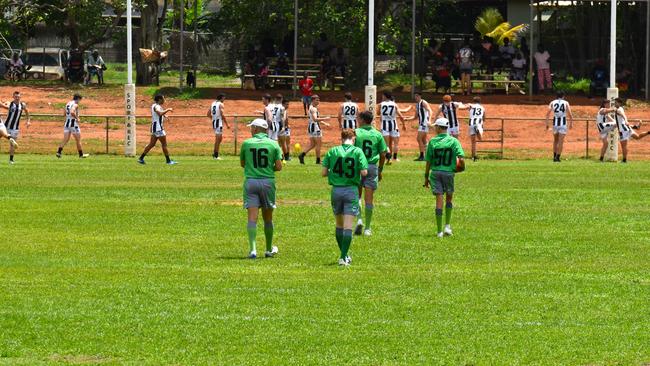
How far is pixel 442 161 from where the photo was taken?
22.8 metres

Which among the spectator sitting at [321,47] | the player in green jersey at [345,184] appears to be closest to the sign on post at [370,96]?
the spectator sitting at [321,47]

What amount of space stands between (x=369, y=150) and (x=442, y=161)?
1.15 metres

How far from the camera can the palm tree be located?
65.3 metres

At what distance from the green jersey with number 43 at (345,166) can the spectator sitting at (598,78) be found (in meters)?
39.0

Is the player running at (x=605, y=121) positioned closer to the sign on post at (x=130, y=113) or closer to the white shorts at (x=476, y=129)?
the white shorts at (x=476, y=129)

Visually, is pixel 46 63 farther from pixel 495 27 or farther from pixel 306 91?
pixel 495 27

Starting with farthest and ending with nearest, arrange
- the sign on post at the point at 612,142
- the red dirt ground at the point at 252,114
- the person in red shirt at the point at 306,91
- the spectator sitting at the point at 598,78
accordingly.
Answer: the spectator sitting at the point at 598,78, the person in red shirt at the point at 306,91, the red dirt ground at the point at 252,114, the sign on post at the point at 612,142

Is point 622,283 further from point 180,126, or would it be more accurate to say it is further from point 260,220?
point 180,126

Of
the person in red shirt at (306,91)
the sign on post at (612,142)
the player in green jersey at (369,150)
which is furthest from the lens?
the person in red shirt at (306,91)

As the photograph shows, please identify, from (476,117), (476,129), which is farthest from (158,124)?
(476,129)

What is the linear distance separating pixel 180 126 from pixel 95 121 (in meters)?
3.35

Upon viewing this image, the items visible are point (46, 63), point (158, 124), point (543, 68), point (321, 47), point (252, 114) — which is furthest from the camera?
point (46, 63)

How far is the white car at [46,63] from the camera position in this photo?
66.4m

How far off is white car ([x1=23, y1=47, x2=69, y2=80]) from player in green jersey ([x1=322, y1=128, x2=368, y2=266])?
4830 centimetres
